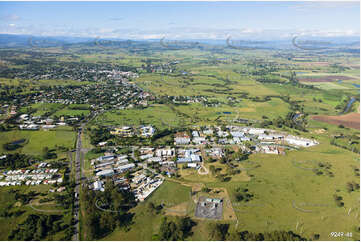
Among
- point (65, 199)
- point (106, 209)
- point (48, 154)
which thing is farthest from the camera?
point (48, 154)

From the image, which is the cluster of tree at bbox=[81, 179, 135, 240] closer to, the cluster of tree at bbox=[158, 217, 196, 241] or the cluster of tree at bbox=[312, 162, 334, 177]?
the cluster of tree at bbox=[158, 217, 196, 241]

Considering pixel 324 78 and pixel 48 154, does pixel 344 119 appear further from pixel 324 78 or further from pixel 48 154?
pixel 48 154

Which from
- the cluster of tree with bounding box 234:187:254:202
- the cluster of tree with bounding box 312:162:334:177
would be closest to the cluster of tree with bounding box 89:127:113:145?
the cluster of tree with bounding box 234:187:254:202

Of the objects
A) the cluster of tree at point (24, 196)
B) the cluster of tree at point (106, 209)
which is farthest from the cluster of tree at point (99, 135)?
the cluster of tree at point (106, 209)

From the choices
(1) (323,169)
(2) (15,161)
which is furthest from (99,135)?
(1) (323,169)

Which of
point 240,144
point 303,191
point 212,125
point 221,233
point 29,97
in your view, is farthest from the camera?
point 29,97

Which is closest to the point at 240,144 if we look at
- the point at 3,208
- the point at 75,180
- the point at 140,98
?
the point at 75,180

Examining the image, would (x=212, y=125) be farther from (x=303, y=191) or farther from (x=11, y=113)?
(x=11, y=113)
